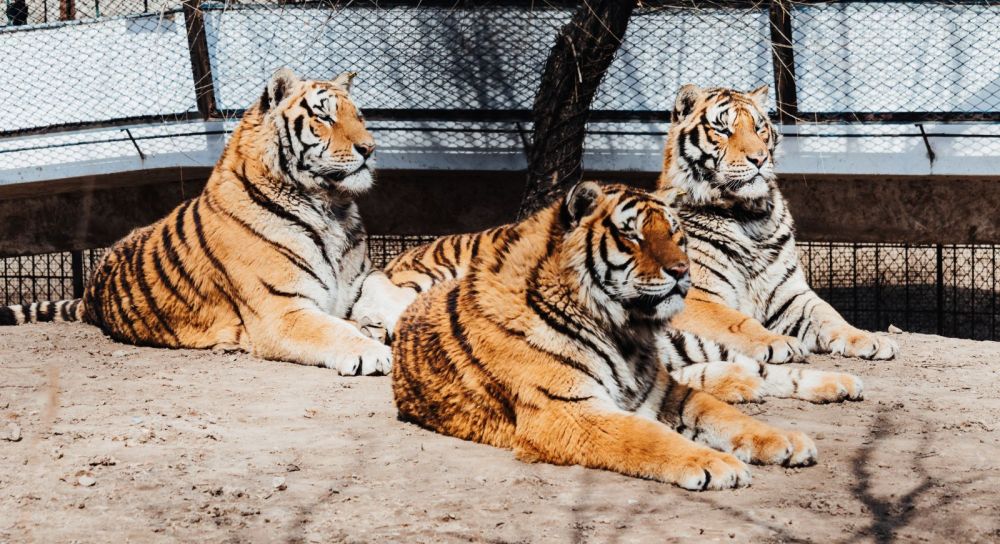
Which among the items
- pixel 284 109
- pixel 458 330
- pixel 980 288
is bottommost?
pixel 980 288

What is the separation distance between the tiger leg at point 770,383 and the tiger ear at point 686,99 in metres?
1.89

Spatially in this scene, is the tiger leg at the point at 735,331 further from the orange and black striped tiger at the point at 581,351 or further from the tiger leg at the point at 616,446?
the tiger leg at the point at 616,446

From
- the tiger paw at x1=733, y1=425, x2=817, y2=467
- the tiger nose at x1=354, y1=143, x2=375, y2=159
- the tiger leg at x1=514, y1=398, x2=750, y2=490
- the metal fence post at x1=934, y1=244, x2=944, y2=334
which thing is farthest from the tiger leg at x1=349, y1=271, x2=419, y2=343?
the metal fence post at x1=934, y1=244, x2=944, y2=334

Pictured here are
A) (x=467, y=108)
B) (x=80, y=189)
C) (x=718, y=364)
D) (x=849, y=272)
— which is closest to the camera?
(x=718, y=364)

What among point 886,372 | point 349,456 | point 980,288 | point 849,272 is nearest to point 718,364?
point 886,372

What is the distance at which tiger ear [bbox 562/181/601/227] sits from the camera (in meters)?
3.42

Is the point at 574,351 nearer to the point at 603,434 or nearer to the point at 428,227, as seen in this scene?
the point at 603,434

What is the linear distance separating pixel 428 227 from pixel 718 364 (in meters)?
3.72

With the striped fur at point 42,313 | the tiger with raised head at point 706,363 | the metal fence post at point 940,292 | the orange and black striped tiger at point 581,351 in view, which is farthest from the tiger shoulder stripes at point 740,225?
the striped fur at point 42,313

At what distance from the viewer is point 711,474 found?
118 inches

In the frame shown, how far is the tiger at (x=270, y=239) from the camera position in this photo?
5.42 metres

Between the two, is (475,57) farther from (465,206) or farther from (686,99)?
(686,99)

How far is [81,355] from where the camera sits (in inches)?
214

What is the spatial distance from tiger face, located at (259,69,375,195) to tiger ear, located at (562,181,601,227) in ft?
7.40
